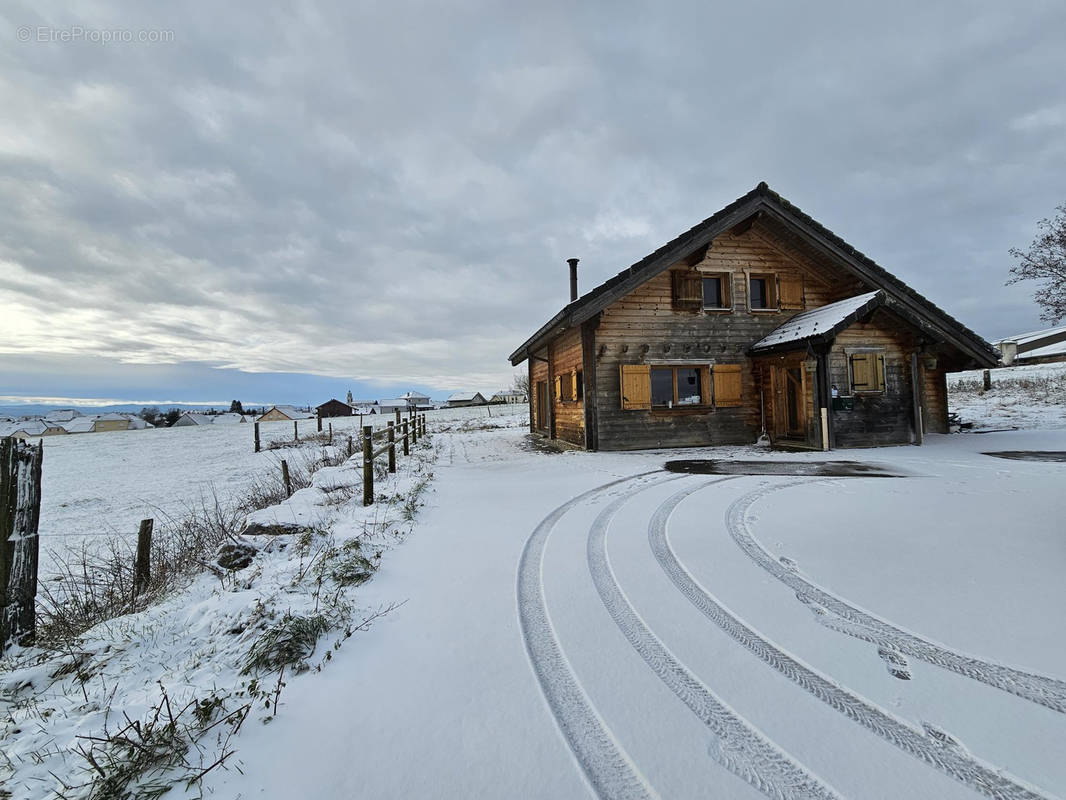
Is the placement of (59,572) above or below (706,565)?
below

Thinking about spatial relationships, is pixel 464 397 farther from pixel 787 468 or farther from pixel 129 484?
pixel 787 468

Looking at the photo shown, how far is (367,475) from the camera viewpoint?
6.20 metres

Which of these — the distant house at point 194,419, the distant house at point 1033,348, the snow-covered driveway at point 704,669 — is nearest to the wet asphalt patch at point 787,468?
the snow-covered driveway at point 704,669

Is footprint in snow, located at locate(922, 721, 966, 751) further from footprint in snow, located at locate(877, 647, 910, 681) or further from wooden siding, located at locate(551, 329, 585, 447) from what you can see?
wooden siding, located at locate(551, 329, 585, 447)

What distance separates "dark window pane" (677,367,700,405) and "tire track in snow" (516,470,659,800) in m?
9.78

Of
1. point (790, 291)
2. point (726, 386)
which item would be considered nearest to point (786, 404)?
point (726, 386)

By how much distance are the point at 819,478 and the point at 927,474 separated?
5.28ft

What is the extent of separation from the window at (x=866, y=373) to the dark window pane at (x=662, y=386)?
4187 mm

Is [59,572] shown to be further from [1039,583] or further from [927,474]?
[927,474]

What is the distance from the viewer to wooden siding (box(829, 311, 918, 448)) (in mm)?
10961

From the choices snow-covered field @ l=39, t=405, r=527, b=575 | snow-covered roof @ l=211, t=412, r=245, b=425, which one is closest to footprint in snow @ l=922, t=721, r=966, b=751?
snow-covered field @ l=39, t=405, r=527, b=575

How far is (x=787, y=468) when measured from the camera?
8.16 m

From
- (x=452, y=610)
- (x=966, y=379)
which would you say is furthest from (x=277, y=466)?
(x=966, y=379)

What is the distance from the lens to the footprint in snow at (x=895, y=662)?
2.23 m
